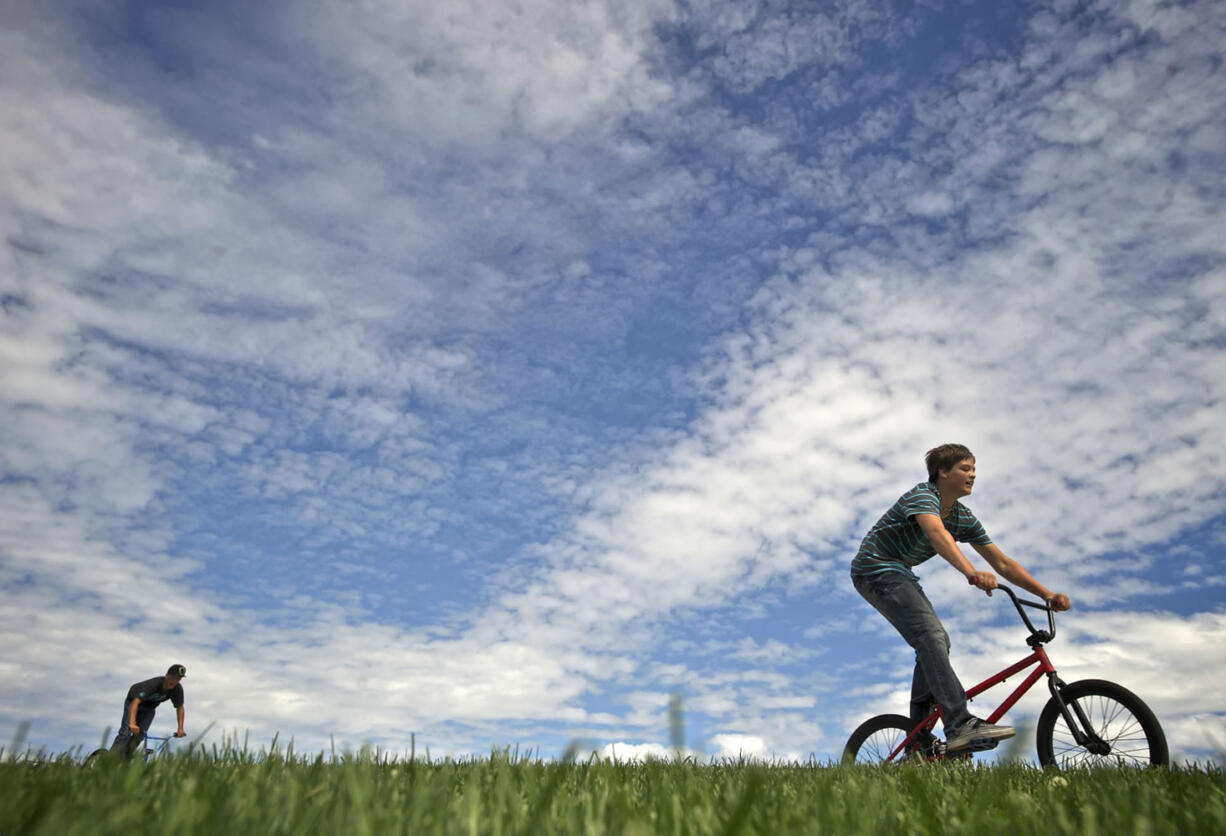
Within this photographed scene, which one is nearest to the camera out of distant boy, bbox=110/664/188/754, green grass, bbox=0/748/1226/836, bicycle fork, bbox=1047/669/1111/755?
green grass, bbox=0/748/1226/836

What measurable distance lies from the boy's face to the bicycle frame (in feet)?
3.00

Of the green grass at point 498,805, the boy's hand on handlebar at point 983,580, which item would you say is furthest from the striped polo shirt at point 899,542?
the green grass at point 498,805

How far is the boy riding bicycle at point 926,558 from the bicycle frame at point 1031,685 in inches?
5.6

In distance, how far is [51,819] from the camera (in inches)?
86.1

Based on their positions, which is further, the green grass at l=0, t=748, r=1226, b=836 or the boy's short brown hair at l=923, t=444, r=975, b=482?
the boy's short brown hair at l=923, t=444, r=975, b=482

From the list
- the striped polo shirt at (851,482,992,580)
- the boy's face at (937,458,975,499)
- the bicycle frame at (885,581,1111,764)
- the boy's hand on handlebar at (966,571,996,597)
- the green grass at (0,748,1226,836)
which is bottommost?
the green grass at (0,748,1226,836)

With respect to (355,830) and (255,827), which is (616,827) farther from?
(255,827)

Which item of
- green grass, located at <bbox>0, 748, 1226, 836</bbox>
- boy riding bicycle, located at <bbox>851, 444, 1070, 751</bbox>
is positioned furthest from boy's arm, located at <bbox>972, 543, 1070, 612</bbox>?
green grass, located at <bbox>0, 748, 1226, 836</bbox>

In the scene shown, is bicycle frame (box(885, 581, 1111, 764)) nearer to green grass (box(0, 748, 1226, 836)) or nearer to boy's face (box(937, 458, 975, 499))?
boy's face (box(937, 458, 975, 499))

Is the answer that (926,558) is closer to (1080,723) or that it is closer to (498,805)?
(1080,723)

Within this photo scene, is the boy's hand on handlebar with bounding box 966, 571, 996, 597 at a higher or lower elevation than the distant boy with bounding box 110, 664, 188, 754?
lower

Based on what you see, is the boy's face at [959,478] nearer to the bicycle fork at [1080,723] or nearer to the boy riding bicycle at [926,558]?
the boy riding bicycle at [926,558]

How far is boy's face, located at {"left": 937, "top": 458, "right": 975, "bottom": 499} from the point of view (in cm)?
758

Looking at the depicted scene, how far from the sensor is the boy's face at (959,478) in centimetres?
758
